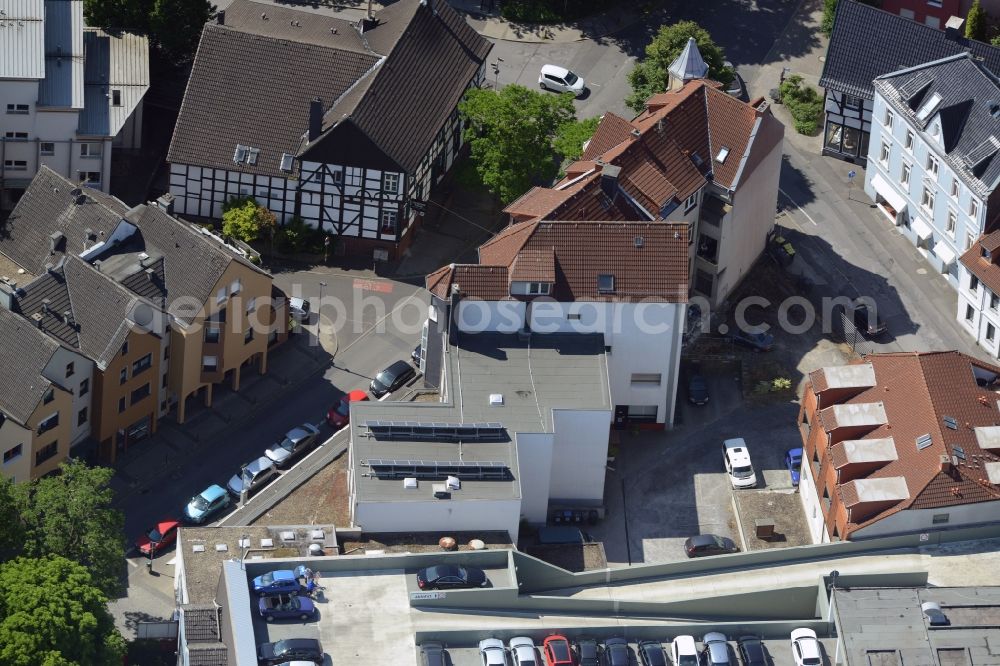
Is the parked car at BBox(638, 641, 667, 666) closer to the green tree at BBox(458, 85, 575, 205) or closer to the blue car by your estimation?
the blue car

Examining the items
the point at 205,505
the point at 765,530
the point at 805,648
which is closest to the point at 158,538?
the point at 205,505

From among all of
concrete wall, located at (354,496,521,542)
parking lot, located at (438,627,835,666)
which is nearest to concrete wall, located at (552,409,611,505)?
concrete wall, located at (354,496,521,542)

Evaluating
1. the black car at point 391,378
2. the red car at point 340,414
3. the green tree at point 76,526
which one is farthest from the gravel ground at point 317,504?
the black car at point 391,378

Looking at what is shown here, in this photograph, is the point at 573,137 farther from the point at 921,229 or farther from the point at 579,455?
the point at 579,455

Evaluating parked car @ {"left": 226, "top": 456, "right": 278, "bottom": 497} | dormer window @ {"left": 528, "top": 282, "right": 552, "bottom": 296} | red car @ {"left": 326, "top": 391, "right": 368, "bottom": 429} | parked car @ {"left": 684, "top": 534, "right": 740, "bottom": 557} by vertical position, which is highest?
dormer window @ {"left": 528, "top": 282, "right": 552, "bottom": 296}

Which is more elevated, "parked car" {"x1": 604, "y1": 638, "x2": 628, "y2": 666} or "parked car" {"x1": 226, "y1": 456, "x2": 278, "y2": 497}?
"parked car" {"x1": 226, "y1": 456, "x2": 278, "y2": 497}

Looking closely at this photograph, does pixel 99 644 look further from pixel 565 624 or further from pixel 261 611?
pixel 565 624
